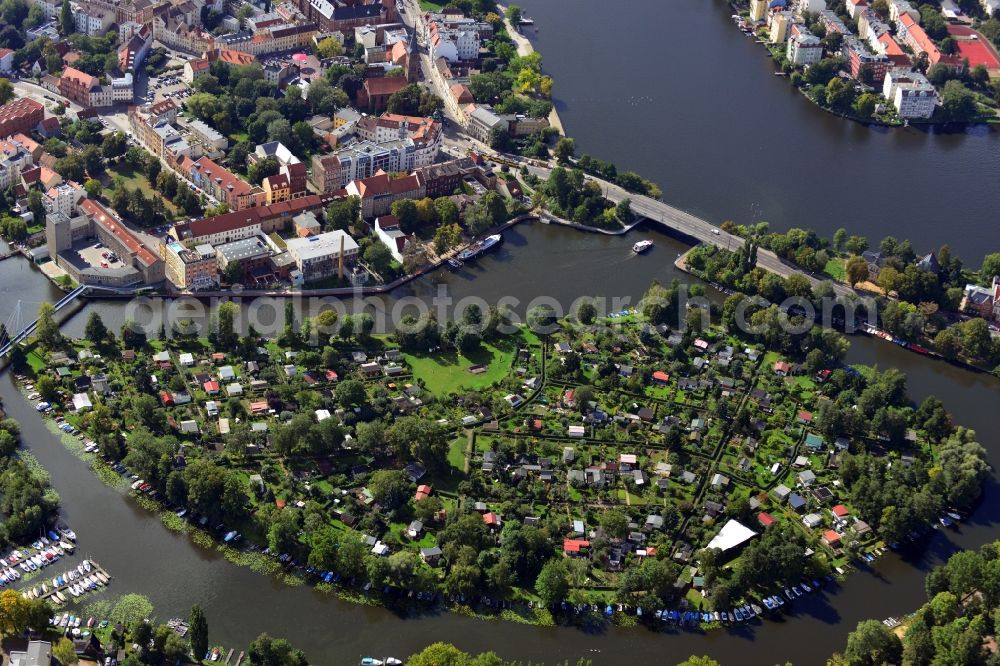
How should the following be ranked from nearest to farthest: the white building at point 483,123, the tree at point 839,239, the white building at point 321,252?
1. the white building at point 321,252
2. the tree at point 839,239
3. the white building at point 483,123

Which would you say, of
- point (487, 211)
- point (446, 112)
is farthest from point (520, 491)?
point (446, 112)

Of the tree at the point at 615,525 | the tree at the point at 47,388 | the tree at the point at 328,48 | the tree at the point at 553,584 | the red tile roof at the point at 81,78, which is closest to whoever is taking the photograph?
the tree at the point at 553,584

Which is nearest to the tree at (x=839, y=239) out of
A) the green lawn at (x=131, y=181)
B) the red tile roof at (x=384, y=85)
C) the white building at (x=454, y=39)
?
the red tile roof at (x=384, y=85)

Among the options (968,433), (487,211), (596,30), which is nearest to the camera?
(968,433)

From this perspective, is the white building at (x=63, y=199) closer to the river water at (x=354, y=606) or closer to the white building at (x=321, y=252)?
the white building at (x=321, y=252)

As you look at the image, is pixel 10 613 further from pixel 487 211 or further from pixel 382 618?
pixel 487 211

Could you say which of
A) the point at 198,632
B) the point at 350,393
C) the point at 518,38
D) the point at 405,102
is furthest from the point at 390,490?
the point at 518,38

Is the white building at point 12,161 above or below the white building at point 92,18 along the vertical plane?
below
